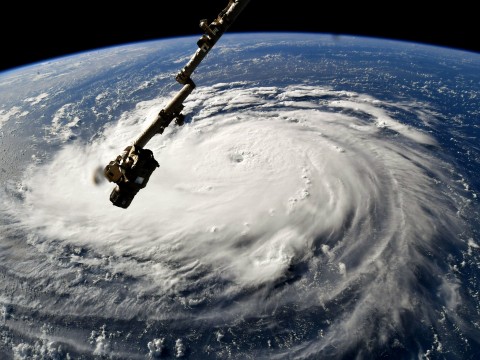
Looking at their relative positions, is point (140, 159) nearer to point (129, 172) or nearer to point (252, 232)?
point (129, 172)

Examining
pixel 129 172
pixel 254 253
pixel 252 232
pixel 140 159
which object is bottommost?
pixel 254 253

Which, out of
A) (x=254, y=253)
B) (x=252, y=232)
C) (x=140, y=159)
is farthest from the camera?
(x=252, y=232)

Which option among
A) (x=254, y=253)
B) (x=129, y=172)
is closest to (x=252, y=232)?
(x=254, y=253)

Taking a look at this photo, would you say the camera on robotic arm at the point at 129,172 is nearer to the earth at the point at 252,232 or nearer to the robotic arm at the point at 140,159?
the robotic arm at the point at 140,159

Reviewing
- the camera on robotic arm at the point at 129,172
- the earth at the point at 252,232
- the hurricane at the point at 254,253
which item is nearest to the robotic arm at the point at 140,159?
the camera on robotic arm at the point at 129,172

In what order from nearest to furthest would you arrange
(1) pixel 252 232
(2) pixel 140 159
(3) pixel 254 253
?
(2) pixel 140 159 < (3) pixel 254 253 < (1) pixel 252 232

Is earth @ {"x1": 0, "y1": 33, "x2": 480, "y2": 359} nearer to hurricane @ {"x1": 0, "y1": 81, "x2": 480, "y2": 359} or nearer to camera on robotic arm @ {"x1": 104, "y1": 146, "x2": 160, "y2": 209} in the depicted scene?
hurricane @ {"x1": 0, "y1": 81, "x2": 480, "y2": 359}

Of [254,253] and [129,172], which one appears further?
[254,253]

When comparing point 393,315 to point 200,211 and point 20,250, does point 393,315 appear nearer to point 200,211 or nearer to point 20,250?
point 200,211
